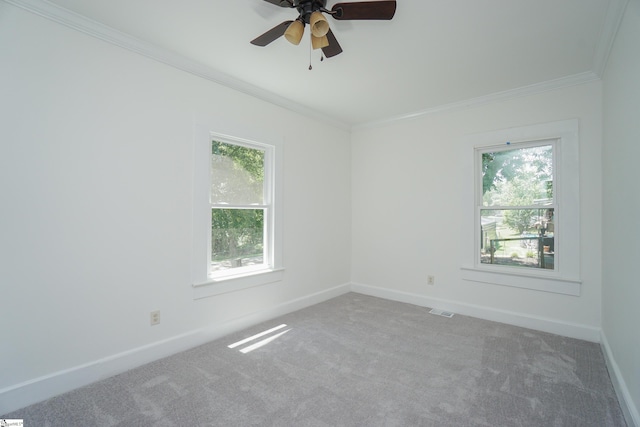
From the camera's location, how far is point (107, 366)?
7.17 feet

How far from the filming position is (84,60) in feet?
6.94

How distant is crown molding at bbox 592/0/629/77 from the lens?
1876mm

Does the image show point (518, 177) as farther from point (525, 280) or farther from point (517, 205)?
point (525, 280)

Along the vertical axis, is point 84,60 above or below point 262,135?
above

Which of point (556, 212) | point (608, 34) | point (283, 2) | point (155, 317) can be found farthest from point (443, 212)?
point (155, 317)

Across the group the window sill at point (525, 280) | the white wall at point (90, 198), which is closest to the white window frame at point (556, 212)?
the window sill at point (525, 280)

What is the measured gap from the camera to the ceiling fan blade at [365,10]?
1.64 metres

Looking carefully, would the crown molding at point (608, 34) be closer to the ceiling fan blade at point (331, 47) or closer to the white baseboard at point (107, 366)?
the ceiling fan blade at point (331, 47)

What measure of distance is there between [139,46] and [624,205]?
144 inches

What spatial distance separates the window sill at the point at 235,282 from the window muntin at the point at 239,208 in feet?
0.29

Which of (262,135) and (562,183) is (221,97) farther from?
(562,183)

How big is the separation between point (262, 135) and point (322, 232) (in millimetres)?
1562

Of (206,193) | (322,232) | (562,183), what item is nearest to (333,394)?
(206,193)

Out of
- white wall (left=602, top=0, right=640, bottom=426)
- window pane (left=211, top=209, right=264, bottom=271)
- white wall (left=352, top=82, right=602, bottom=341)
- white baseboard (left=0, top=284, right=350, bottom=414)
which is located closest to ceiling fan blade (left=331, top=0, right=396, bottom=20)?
white wall (left=602, top=0, right=640, bottom=426)
